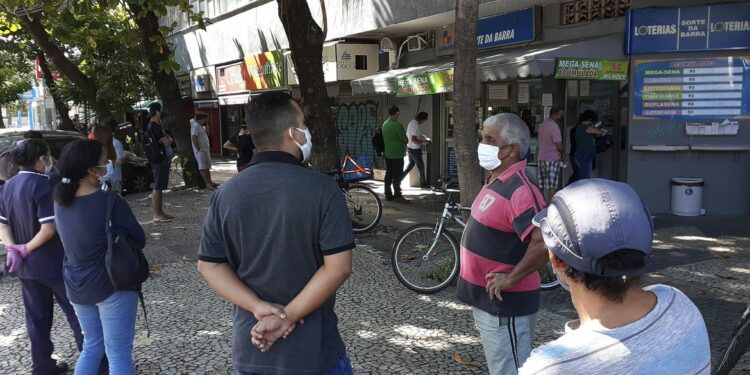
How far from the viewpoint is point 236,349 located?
2.34m

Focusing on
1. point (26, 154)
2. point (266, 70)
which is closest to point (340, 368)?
point (26, 154)

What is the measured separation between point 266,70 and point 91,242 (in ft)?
50.4

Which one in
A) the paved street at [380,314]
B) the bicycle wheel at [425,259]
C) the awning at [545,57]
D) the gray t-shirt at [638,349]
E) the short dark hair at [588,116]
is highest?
the awning at [545,57]

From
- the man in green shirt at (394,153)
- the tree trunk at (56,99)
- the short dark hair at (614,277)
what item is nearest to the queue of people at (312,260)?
the short dark hair at (614,277)

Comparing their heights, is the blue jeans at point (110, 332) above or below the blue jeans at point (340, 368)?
below

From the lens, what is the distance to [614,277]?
4.47ft

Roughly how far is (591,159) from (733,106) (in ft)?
7.26

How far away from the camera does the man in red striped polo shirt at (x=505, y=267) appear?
2.81 meters

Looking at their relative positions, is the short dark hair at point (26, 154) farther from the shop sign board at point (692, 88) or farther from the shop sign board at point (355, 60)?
the shop sign board at point (355, 60)

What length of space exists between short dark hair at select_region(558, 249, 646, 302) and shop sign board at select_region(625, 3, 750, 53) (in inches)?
357

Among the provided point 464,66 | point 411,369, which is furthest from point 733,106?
point 411,369

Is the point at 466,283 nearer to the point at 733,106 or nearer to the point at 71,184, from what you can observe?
the point at 71,184

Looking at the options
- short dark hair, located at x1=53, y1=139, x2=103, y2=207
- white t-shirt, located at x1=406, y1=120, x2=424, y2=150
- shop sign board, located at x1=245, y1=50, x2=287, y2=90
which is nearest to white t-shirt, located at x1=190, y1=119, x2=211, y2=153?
white t-shirt, located at x1=406, y1=120, x2=424, y2=150

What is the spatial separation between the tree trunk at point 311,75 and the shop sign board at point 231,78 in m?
11.4
